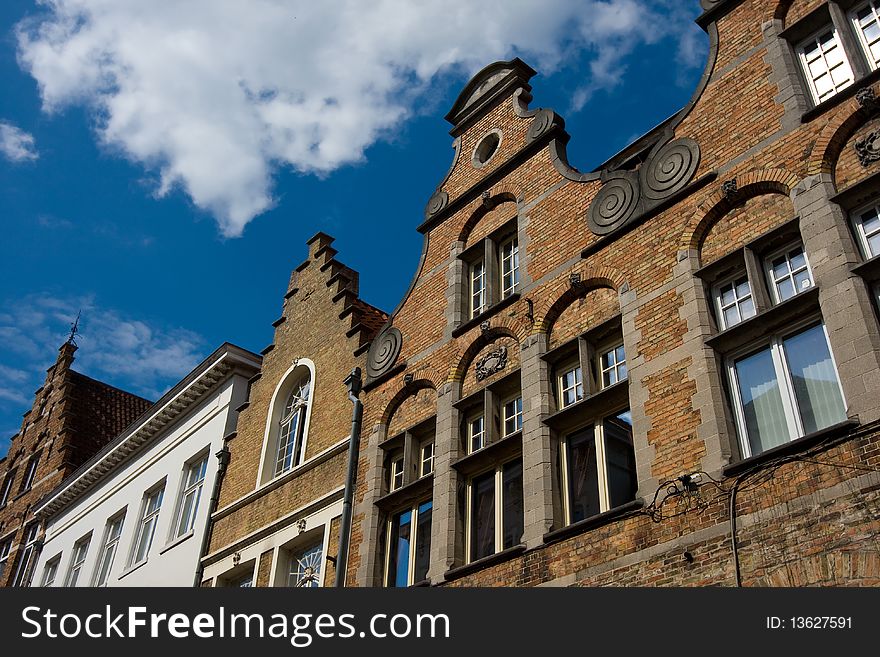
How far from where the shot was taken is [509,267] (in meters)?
15.4

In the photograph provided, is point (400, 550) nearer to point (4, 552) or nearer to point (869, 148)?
point (869, 148)

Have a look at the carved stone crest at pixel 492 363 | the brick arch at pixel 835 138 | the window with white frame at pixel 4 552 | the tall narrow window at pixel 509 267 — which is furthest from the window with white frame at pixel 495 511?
the window with white frame at pixel 4 552

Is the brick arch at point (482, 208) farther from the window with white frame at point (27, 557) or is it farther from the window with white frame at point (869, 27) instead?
the window with white frame at point (27, 557)

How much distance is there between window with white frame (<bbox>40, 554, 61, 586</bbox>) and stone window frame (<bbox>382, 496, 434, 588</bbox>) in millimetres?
14878

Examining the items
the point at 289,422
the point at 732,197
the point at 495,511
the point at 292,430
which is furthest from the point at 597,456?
the point at 289,422

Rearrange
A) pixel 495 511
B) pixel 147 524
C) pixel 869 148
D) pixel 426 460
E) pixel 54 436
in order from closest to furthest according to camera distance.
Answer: pixel 869 148
pixel 495 511
pixel 426 460
pixel 147 524
pixel 54 436

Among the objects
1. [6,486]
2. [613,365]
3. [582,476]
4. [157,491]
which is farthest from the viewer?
[6,486]

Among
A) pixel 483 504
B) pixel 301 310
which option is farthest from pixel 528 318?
pixel 301 310

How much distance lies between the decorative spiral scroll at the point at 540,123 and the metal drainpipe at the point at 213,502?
9153 mm

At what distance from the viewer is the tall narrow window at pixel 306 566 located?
15.6 metres

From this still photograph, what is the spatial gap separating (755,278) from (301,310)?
1152cm

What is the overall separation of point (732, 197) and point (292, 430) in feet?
33.6

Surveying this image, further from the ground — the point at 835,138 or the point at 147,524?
the point at 147,524

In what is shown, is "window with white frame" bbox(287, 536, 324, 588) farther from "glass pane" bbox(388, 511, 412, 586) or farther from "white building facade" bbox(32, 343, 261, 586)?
"white building facade" bbox(32, 343, 261, 586)
